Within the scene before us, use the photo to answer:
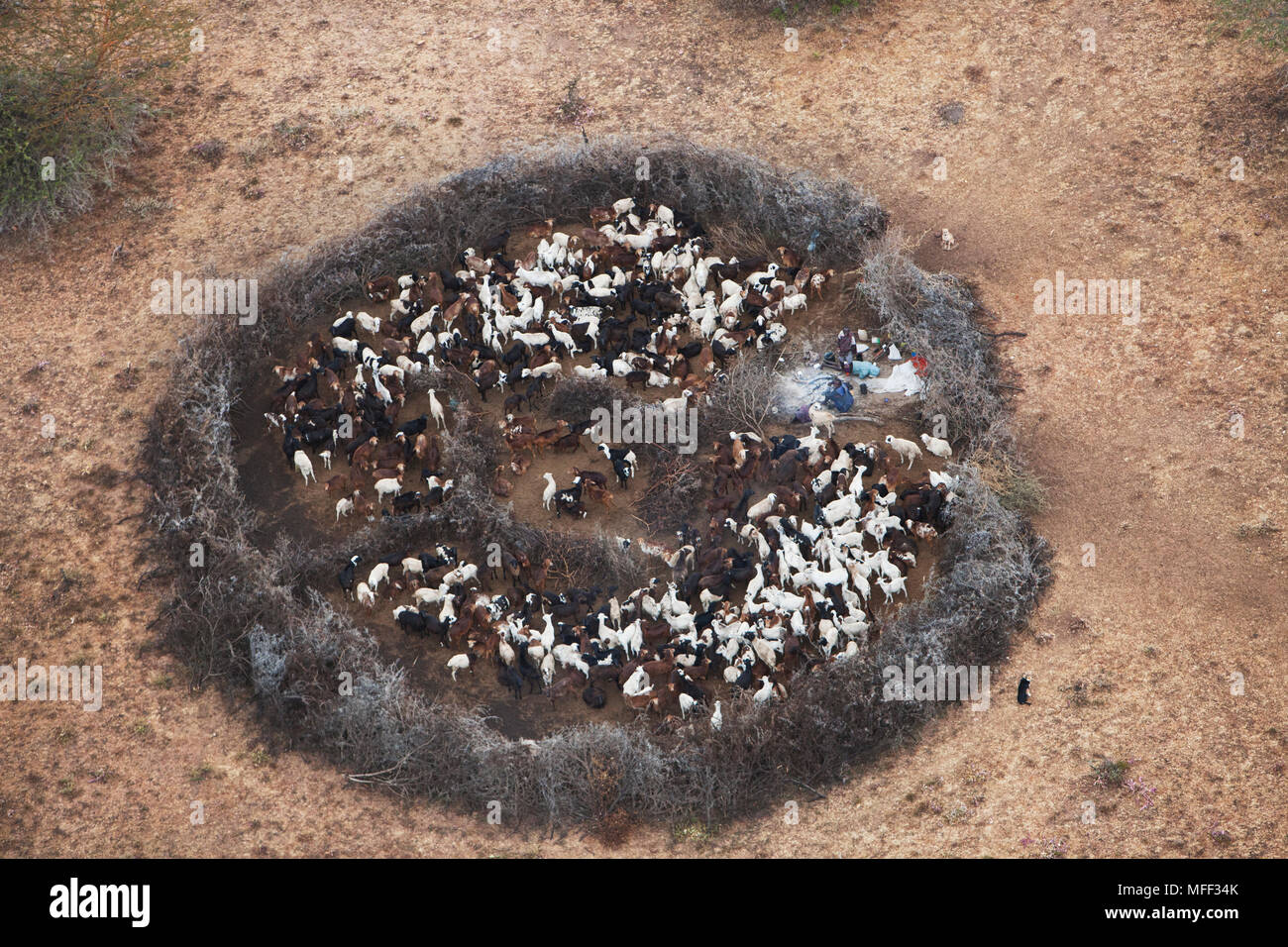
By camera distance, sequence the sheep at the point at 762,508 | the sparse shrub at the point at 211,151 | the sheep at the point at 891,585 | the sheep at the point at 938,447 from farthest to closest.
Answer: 1. the sparse shrub at the point at 211,151
2. the sheep at the point at 938,447
3. the sheep at the point at 762,508
4. the sheep at the point at 891,585

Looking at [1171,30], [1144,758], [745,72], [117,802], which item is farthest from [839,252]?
[117,802]

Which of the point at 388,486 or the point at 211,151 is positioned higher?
the point at 211,151

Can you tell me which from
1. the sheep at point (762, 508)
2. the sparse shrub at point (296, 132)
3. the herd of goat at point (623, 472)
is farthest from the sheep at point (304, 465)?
the sparse shrub at point (296, 132)

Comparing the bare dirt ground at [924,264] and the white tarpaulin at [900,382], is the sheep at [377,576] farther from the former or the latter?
the white tarpaulin at [900,382]

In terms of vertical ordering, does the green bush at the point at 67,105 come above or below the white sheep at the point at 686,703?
above

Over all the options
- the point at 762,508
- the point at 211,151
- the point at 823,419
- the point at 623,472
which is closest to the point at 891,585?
the point at 762,508

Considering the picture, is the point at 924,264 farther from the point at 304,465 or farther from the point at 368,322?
the point at 304,465

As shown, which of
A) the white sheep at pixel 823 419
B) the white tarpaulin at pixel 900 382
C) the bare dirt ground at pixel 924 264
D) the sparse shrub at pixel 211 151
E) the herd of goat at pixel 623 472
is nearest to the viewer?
the bare dirt ground at pixel 924 264
